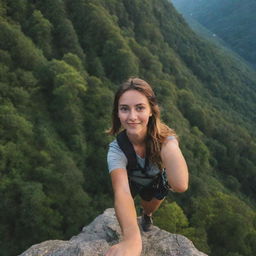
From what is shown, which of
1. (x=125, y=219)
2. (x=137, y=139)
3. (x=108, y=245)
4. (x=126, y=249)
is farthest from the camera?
(x=108, y=245)

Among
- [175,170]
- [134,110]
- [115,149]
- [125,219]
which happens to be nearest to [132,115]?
[134,110]

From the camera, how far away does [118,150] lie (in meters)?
4.65

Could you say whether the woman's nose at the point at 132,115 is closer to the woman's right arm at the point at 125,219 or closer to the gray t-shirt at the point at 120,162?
the gray t-shirt at the point at 120,162

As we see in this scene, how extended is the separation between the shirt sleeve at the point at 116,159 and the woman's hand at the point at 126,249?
1149 millimetres

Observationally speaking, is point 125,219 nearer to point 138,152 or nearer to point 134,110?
point 138,152

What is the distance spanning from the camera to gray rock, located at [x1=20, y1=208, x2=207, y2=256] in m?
6.36

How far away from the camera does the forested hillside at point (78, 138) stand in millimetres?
37312

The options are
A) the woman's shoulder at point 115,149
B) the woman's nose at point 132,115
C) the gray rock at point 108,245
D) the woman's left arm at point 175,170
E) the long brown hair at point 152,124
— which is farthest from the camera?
the gray rock at point 108,245

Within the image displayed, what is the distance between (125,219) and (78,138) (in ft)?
156

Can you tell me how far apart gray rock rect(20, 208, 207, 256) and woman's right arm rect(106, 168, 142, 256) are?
8.65 feet

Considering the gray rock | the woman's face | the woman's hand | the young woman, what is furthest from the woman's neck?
the gray rock

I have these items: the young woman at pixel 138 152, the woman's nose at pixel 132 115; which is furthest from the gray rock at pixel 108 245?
the woman's nose at pixel 132 115

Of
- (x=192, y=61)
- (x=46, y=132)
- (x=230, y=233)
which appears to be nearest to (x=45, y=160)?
(x=46, y=132)

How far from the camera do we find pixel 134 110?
14.3ft
